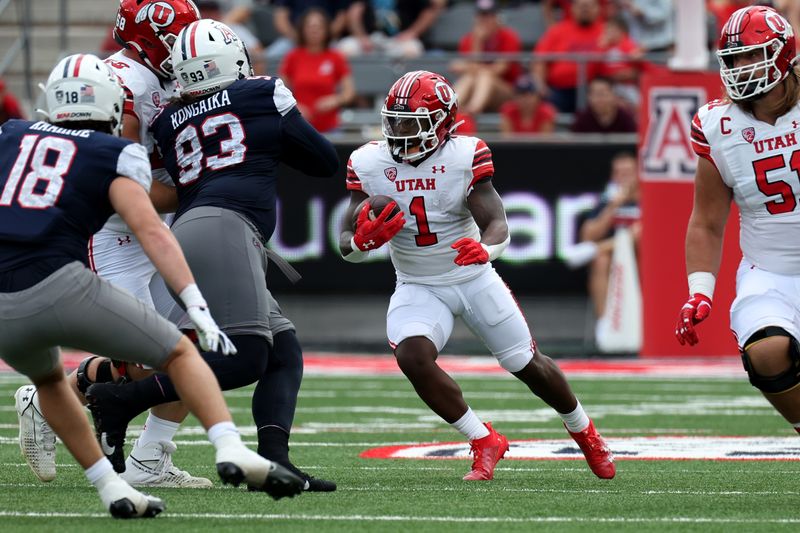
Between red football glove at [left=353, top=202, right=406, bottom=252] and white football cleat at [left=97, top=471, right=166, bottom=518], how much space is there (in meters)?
1.56

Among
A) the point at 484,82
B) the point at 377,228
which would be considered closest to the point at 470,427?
the point at 377,228

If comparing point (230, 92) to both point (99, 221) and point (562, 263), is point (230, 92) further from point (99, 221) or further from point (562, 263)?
point (562, 263)

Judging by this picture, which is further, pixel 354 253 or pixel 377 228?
pixel 354 253

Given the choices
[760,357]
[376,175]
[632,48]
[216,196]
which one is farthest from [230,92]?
[632,48]

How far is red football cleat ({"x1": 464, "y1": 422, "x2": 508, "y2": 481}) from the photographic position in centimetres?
584

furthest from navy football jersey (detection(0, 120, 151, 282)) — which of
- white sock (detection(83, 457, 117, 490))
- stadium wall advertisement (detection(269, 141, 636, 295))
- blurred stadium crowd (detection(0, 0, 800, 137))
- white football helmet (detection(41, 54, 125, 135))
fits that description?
blurred stadium crowd (detection(0, 0, 800, 137))

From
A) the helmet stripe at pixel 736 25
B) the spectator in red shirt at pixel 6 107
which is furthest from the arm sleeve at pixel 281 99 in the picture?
the spectator in red shirt at pixel 6 107

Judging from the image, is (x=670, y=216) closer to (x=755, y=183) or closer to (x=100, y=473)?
(x=755, y=183)

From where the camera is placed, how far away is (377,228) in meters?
5.74

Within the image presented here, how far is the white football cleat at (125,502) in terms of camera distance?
15.0ft

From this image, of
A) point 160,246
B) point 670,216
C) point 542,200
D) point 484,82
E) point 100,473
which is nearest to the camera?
point 160,246

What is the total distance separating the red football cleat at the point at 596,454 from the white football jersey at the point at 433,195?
2.61 ft

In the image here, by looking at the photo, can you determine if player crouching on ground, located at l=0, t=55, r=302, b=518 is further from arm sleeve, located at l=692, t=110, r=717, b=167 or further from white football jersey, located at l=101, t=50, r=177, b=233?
arm sleeve, located at l=692, t=110, r=717, b=167

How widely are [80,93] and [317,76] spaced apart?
Result: 9.12 metres
